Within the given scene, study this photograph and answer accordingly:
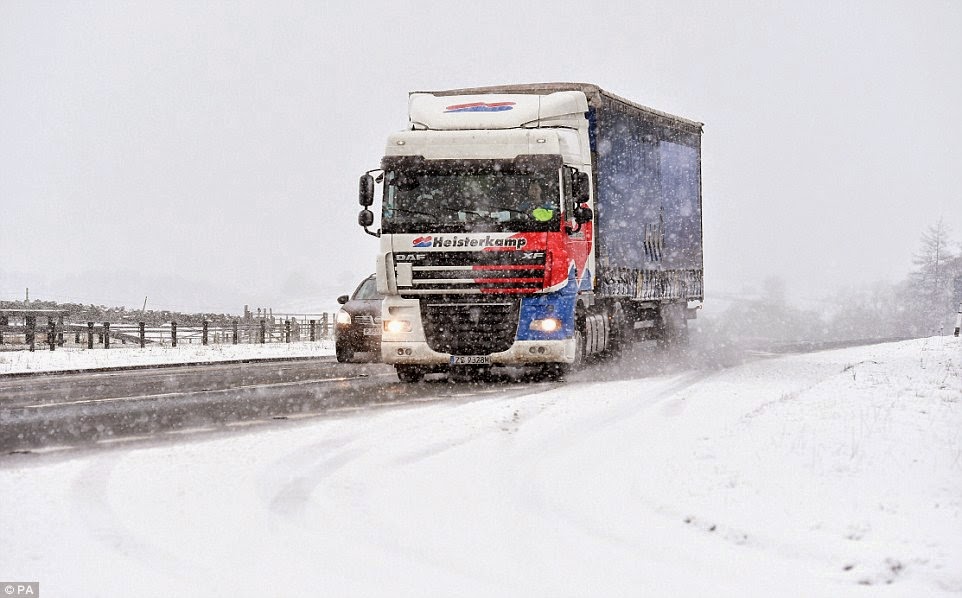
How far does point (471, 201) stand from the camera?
15078mm

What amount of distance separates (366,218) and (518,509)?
29.3 ft

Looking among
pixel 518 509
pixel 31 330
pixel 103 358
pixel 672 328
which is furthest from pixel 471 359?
pixel 31 330

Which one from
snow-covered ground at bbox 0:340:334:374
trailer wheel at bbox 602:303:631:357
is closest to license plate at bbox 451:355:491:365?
trailer wheel at bbox 602:303:631:357

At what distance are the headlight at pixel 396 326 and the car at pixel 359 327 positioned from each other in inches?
164

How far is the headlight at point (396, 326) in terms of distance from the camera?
50.3 feet

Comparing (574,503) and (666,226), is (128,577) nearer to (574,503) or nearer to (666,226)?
(574,503)

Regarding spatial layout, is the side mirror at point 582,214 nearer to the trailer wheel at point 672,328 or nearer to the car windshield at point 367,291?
the car windshield at point 367,291

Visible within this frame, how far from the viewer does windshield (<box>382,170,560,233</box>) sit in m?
14.9

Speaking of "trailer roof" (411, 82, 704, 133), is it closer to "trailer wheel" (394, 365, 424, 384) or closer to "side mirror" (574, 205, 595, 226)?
"side mirror" (574, 205, 595, 226)

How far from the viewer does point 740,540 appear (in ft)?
19.9

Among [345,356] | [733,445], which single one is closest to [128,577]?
[733,445]

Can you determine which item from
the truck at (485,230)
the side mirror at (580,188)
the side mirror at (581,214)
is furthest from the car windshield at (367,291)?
the side mirror at (580,188)

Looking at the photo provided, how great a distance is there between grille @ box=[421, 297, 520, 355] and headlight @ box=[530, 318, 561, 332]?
0.26m

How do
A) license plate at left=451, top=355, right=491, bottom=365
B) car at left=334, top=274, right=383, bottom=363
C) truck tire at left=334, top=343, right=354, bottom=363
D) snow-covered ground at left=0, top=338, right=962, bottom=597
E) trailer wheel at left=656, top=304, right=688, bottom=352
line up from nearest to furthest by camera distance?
snow-covered ground at left=0, top=338, right=962, bottom=597
license plate at left=451, top=355, right=491, bottom=365
car at left=334, top=274, right=383, bottom=363
truck tire at left=334, top=343, right=354, bottom=363
trailer wheel at left=656, top=304, right=688, bottom=352
